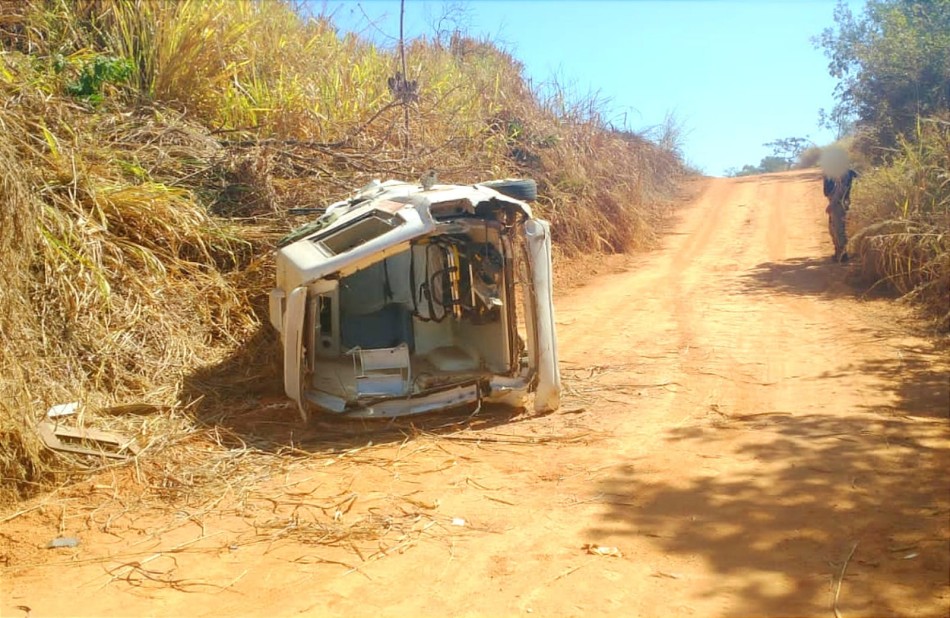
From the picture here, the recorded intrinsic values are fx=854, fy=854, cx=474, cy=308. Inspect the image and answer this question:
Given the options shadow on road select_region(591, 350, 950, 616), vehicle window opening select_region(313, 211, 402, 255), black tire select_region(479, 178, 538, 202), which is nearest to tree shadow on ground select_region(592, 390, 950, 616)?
shadow on road select_region(591, 350, 950, 616)

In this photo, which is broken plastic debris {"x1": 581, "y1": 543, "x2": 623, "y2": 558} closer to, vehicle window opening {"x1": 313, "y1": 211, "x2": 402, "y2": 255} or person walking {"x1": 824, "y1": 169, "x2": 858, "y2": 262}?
vehicle window opening {"x1": 313, "y1": 211, "x2": 402, "y2": 255}

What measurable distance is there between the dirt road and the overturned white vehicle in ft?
1.07

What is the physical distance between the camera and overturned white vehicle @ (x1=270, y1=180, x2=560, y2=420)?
5918mm

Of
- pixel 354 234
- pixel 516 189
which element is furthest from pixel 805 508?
pixel 354 234

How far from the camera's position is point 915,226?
9578mm

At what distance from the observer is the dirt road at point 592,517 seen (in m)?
3.68

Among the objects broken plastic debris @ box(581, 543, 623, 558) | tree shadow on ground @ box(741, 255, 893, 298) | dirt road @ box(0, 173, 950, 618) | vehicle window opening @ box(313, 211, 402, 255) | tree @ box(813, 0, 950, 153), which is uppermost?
tree @ box(813, 0, 950, 153)

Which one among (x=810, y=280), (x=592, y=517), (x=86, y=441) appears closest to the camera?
(x=592, y=517)

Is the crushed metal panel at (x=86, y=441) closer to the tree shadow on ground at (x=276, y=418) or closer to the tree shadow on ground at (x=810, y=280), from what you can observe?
the tree shadow on ground at (x=276, y=418)

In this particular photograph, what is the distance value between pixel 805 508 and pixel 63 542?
12.5ft

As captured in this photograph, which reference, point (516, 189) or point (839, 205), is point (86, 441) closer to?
point (516, 189)

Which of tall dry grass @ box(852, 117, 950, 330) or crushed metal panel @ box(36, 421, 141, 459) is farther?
tall dry grass @ box(852, 117, 950, 330)

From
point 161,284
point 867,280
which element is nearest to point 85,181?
point 161,284

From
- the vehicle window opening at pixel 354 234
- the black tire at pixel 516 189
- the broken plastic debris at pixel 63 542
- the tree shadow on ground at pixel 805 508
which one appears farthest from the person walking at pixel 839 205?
the broken plastic debris at pixel 63 542
